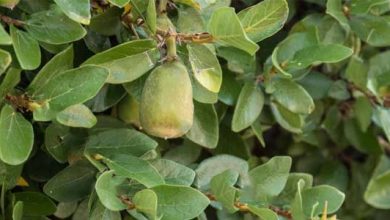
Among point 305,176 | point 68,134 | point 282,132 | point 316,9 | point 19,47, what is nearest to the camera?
point 19,47

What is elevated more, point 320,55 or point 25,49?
point 25,49

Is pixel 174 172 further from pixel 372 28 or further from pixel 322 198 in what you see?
pixel 372 28

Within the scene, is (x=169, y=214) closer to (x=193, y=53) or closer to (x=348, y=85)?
(x=193, y=53)

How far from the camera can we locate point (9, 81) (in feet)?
2.67

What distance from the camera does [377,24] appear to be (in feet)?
3.60

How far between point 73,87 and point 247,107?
1.04 feet

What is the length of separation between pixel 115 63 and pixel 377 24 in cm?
43

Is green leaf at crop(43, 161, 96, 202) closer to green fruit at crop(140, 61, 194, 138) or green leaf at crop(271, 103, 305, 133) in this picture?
green fruit at crop(140, 61, 194, 138)

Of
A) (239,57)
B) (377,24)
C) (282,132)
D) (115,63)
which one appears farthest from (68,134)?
(282,132)

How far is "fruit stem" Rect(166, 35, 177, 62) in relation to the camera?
846mm

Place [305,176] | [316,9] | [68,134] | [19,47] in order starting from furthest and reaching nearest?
[316,9] → [305,176] → [68,134] → [19,47]

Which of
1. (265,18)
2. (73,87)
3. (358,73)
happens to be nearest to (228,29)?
(265,18)

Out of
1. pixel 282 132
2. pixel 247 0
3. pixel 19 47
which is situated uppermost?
pixel 19 47

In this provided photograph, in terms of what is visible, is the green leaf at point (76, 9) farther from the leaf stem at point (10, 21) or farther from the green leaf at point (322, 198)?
the green leaf at point (322, 198)
